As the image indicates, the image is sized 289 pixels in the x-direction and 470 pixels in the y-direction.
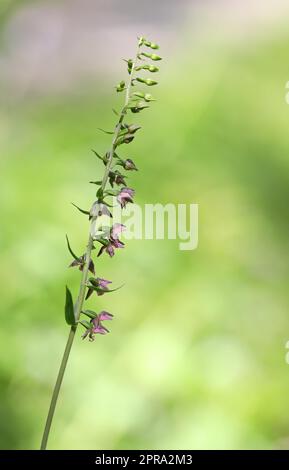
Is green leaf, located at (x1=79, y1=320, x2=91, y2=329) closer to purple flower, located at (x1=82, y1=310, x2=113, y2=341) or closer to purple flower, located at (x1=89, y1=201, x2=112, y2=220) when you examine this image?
purple flower, located at (x1=82, y1=310, x2=113, y2=341)

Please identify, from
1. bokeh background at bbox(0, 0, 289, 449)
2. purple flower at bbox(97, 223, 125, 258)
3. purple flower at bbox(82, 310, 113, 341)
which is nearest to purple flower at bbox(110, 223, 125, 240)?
purple flower at bbox(97, 223, 125, 258)

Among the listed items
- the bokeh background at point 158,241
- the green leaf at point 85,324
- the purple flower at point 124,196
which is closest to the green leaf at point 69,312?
the green leaf at point 85,324

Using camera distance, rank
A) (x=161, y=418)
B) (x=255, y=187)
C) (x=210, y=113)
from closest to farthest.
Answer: (x=161, y=418)
(x=255, y=187)
(x=210, y=113)

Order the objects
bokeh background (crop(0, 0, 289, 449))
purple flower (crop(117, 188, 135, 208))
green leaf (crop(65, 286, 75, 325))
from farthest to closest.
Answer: bokeh background (crop(0, 0, 289, 449)) → purple flower (crop(117, 188, 135, 208)) → green leaf (crop(65, 286, 75, 325))

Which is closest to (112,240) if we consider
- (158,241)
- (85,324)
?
(85,324)

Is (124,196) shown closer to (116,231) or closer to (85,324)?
(116,231)

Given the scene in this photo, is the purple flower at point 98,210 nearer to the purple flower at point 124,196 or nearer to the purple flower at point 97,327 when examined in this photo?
the purple flower at point 124,196
